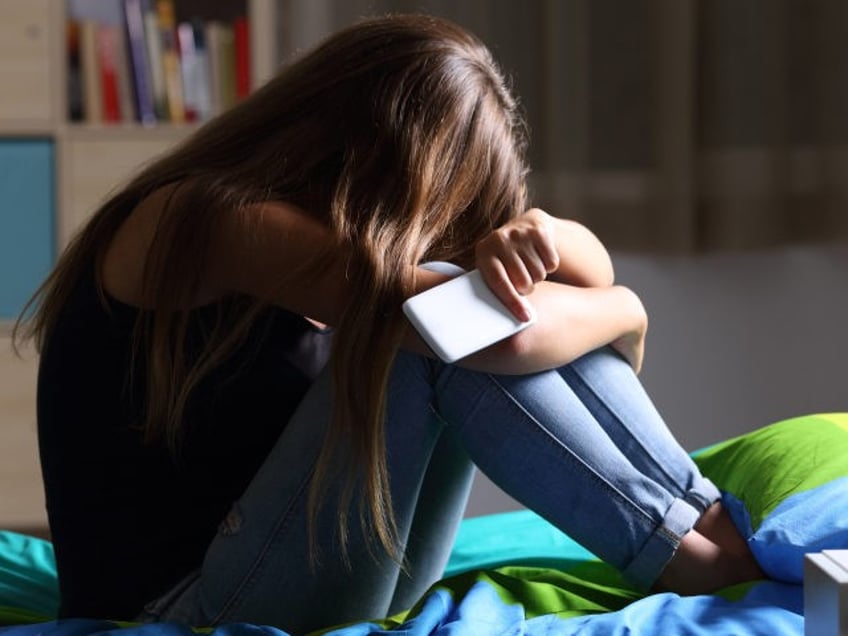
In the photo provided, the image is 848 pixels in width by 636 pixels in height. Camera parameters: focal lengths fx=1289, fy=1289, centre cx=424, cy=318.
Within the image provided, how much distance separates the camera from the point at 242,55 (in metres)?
2.45

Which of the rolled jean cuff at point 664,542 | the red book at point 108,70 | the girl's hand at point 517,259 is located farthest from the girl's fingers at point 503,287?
the red book at point 108,70

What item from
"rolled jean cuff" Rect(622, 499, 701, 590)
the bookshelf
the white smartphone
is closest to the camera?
the white smartphone

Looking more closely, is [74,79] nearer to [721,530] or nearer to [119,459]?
[119,459]

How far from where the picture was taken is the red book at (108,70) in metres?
2.42

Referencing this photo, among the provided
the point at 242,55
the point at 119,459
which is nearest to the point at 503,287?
the point at 119,459

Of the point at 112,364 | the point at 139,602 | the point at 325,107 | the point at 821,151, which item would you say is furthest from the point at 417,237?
the point at 821,151

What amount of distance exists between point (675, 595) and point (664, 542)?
0.16 feet

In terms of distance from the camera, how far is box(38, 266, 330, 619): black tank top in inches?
46.3

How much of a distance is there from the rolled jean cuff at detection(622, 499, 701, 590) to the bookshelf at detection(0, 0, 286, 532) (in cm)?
152

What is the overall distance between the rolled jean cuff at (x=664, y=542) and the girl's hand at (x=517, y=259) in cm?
22

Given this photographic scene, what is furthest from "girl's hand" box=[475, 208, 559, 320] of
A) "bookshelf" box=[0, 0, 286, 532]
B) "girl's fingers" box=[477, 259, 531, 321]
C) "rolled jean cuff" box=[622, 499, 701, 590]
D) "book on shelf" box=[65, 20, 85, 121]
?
"book on shelf" box=[65, 20, 85, 121]

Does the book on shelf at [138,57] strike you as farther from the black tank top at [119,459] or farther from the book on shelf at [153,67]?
the black tank top at [119,459]

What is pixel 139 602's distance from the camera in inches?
46.6

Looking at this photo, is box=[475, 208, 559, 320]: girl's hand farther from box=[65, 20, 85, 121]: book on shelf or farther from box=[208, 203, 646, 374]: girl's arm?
box=[65, 20, 85, 121]: book on shelf
